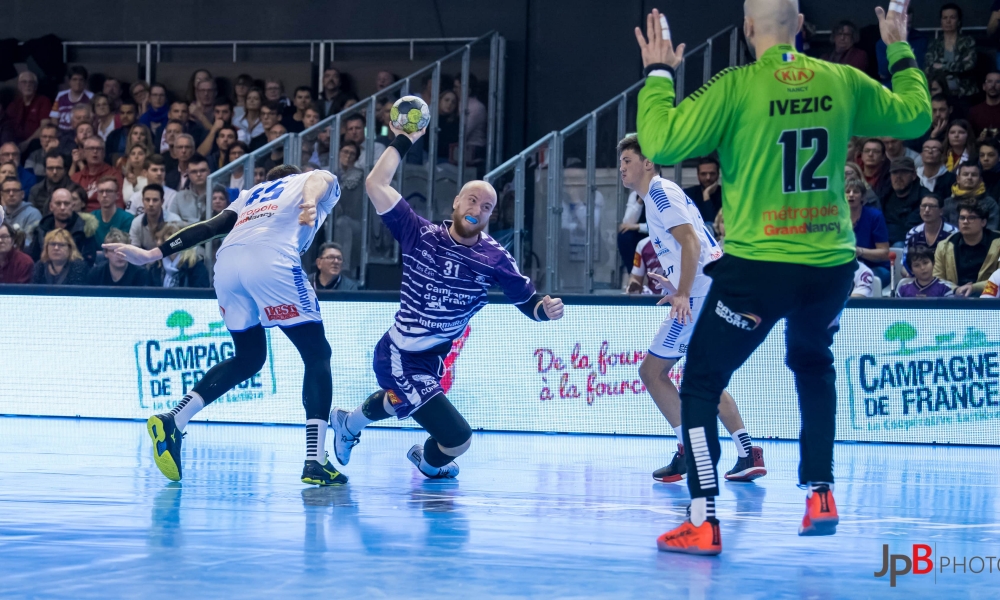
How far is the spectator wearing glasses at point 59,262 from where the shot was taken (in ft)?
37.1

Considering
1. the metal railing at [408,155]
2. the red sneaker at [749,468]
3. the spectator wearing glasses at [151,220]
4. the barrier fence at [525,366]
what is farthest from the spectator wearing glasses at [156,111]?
the red sneaker at [749,468]

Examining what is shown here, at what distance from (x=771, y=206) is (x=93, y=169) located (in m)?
11.9

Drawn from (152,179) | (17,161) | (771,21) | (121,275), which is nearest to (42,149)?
(17,161)

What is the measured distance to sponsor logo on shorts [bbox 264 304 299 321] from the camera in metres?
6.16

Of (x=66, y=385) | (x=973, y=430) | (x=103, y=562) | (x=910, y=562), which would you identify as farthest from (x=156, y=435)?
(x=973, y=430)

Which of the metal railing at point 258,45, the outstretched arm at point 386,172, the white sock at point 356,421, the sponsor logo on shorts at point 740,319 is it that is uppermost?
the metal railing at point 258,45

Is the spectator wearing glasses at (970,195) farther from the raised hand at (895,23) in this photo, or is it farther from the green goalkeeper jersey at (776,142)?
the green goalkeeper jersey at (776,142)

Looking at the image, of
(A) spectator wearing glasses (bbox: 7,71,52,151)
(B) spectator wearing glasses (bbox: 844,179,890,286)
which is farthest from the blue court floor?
(A) spectator wearing glasses (bbox: 7,71,52,151)

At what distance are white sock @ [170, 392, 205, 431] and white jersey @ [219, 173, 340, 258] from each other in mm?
831

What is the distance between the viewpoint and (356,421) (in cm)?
648

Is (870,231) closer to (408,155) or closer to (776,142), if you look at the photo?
(408,155)

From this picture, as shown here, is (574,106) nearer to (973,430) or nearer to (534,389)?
(534,389)

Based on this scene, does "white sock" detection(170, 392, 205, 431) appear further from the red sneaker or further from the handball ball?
the red sneaker

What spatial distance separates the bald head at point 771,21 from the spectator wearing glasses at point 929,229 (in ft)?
21.2
